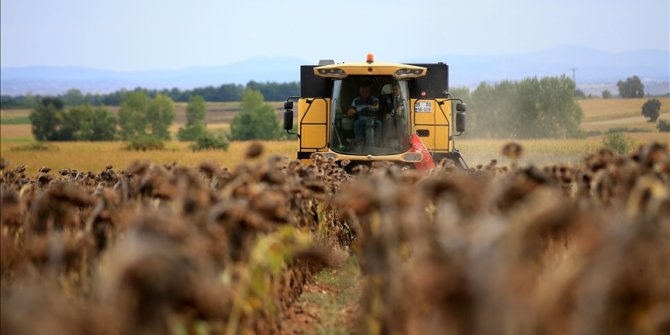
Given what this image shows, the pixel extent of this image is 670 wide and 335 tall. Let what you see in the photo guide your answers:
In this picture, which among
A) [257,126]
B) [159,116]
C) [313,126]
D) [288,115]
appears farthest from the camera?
[159,116]

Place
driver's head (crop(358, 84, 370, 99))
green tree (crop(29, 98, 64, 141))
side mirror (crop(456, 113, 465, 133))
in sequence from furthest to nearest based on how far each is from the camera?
green tree (crop(29, 98, 64, 141)), side mirror (crop(456, 113, 465, 133)), driver's head (crop(358, 84, 370, 99))

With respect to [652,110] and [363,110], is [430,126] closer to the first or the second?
[363,110]

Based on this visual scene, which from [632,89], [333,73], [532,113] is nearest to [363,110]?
[333,73]

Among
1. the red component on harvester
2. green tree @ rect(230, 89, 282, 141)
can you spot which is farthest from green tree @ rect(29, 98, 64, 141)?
the red component on harvester

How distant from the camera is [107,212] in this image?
593 centimetres

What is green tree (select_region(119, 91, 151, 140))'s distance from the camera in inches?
4473

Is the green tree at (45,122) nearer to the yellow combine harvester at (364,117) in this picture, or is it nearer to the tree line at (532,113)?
the tree line at (532,113)

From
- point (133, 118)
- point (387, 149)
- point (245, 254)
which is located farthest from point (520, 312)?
point (133, 118)

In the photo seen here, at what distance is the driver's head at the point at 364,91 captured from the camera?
15.9 meters

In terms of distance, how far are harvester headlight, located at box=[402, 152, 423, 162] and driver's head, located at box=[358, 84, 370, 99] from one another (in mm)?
1291

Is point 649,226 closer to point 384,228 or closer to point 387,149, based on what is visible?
point 384,228

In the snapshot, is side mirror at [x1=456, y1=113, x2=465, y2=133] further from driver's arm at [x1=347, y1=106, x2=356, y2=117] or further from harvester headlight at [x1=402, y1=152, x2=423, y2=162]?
driver's arm at [x1=347, y1=106, x2=356, y2=117]

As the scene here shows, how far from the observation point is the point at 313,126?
16.7 metres

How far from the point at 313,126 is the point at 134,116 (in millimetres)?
102857
